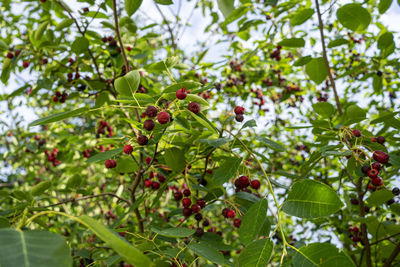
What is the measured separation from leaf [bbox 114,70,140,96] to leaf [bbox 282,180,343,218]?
650mm

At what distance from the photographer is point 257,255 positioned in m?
0.82

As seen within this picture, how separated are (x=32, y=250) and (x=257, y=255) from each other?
1.84ft

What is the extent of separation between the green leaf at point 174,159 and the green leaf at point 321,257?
72cm

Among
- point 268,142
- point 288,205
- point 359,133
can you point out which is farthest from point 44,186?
point 359,133

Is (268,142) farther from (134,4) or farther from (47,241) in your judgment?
(47,241)

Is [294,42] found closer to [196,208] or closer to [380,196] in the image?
[380,196]

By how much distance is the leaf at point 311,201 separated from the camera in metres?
0.84

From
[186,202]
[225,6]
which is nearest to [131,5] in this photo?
[225,6]

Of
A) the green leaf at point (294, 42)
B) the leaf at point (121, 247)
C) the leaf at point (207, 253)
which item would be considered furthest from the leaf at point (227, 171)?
the green leaf at point (294, 42)

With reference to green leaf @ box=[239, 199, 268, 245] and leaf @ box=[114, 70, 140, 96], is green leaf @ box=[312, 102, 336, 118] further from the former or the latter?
leaf @ box=[114, 70, 140, 96]

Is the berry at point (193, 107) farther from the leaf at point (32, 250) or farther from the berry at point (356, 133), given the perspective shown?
the berry at point (356, 133)

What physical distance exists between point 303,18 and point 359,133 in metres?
0.91

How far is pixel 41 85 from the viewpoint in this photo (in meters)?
2.17

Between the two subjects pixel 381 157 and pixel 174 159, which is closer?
pixel 381 157
